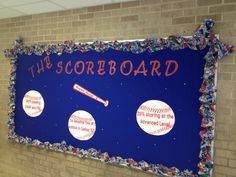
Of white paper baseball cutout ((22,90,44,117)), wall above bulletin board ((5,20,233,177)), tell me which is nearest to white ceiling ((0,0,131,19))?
wall above bulletin board ((5,20,233,177))

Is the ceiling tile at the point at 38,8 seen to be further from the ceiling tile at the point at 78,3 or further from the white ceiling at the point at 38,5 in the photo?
A: the ceiling tile at the point at 78,3

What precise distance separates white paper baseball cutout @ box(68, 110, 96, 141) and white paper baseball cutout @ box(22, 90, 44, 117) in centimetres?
54

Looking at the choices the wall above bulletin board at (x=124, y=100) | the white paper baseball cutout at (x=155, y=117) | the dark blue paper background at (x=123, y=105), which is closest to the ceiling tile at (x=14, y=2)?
the wall above bulletin board at (x=124, y=100)

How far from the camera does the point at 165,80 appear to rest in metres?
2.30

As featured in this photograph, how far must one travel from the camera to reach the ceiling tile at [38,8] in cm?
284

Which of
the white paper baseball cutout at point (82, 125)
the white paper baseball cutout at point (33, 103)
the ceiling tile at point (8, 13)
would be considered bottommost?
the white paper baseball cutout at point (82, 125)

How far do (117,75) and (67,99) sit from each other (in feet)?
2.54

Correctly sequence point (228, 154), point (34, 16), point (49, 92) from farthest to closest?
point (34, 16) < point (49, 92) < point (228, 154)

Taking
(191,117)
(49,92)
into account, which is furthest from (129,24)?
(49,92)

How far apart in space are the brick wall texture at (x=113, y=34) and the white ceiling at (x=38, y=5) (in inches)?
3.3

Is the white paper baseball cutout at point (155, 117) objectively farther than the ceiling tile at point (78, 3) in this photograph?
No

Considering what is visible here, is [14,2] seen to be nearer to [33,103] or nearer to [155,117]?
[33,103]

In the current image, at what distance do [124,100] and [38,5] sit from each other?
64.1 inches

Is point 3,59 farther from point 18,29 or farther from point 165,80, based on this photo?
point 165,80
